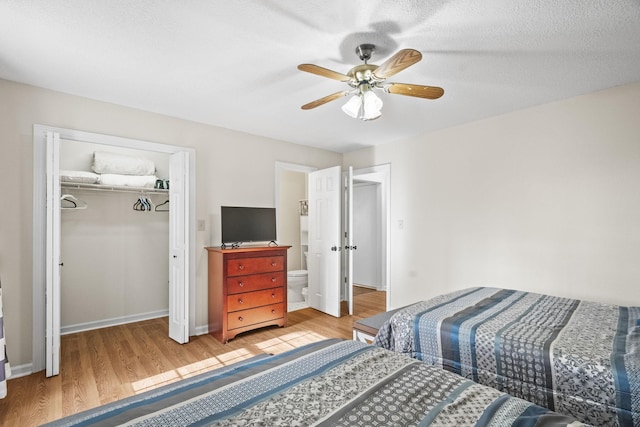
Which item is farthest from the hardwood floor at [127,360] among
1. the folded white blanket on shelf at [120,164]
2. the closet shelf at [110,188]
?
the folded white blanket on shelf at [120,164]

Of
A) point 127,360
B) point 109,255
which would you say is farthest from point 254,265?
point 109,255

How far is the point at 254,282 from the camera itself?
3.60 m

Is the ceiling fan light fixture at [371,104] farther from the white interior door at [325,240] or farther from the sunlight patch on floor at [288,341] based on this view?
the sunlight patch on floor at [288,341]

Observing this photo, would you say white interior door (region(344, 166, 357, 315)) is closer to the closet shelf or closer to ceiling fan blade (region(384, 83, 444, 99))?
ceiling fan blade (region(384, 83, 444, 99))

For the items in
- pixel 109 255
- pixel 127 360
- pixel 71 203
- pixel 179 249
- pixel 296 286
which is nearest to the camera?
pixel 127 360

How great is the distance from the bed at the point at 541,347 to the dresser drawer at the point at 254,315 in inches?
73.3

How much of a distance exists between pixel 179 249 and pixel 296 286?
2.12 m

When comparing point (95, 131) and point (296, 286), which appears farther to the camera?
point (296, 286)

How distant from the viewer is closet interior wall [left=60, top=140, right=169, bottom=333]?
3.68m

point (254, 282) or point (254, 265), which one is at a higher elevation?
point (254, 265)

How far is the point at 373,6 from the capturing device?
1683 millimetres

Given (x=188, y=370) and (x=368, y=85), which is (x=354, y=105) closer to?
(x=368, y=85)

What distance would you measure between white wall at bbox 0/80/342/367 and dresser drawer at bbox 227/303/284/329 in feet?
1.60

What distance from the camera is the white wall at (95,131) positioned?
2.58 meters
